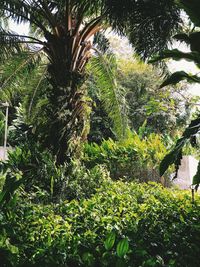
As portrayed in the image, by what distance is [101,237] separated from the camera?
95.2 inches

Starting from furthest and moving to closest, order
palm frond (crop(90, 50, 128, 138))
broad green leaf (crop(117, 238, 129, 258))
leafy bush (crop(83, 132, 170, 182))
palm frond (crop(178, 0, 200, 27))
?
leafy bush (crop(83, 132, 170, 182)) → palm frond (crop(90, 50, 128, 138)) → palm frond (crop(178, 0, 200, 27)) → broad green leaf (crop(117, 238, 129, 258))

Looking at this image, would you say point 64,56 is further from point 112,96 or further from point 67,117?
point 112,96

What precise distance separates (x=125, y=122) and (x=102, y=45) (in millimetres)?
2843

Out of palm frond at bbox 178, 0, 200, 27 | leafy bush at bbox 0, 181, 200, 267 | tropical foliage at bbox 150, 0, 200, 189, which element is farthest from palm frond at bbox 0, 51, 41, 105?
leafy bush at bbox 0, 181, 200, 267

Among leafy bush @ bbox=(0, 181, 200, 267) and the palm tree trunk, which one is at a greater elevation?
the palm tree trunk

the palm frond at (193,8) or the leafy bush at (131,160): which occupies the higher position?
the palm frond at (193,8)

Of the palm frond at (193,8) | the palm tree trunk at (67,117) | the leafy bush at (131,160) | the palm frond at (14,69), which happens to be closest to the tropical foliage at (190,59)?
the palm frond at (193,8)

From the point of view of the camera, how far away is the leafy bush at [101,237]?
2.02m

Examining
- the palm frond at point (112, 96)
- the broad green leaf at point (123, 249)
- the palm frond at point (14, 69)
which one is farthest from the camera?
the palm frond at point (112, 96)

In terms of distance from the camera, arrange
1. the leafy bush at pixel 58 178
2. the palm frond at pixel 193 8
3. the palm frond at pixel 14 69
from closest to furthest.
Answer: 1. the palm frond at pixel 193 8
2. the leafy bush at pixel 58 178
3. the palm frond at pixel 14 69

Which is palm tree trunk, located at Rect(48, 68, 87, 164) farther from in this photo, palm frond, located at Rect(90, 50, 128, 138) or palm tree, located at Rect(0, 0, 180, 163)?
palm frond, located at Rect(90, 50, 128, 138)

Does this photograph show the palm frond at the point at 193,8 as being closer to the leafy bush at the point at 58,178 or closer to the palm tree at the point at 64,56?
the palm tree at the point at 64,56

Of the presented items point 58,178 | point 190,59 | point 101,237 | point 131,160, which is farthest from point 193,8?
point 131,160

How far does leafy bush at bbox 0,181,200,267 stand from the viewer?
6.62 ft
